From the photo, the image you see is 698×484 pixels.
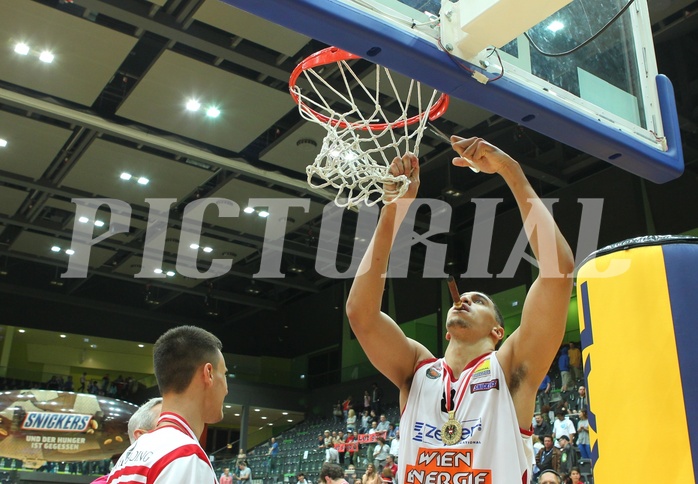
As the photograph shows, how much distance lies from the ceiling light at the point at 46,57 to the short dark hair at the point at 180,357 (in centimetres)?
1089

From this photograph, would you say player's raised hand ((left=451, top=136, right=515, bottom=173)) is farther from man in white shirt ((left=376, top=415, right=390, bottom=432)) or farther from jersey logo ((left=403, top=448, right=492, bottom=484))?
man in white shirt ((left=376, top=415, right=390, bottom=432))

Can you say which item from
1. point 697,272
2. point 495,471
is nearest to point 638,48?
point 697,272

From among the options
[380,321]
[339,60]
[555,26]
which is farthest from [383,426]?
[380,321]

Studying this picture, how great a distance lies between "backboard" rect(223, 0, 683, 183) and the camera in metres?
3.05

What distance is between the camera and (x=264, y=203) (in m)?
17.0

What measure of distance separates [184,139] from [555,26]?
11.5 m

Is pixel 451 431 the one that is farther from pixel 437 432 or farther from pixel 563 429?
pixel 563 429

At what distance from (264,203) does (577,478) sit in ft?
34.8

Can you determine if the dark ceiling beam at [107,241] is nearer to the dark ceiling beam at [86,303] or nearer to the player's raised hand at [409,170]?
the dark ceiling beam at [86,303]

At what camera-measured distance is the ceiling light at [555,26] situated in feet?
12.6

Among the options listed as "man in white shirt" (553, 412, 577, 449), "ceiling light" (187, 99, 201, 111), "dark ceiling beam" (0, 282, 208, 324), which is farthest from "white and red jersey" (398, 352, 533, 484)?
"dark ceiling beam" (0, 282, 208, 324)

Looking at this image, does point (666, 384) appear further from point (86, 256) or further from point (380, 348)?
point (86, 256)

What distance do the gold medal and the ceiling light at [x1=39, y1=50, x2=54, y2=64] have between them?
11.4 meters

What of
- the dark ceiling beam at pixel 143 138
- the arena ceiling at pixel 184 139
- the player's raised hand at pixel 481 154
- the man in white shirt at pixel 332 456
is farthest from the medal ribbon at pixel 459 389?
the man in white shirt at pixel 332 456
